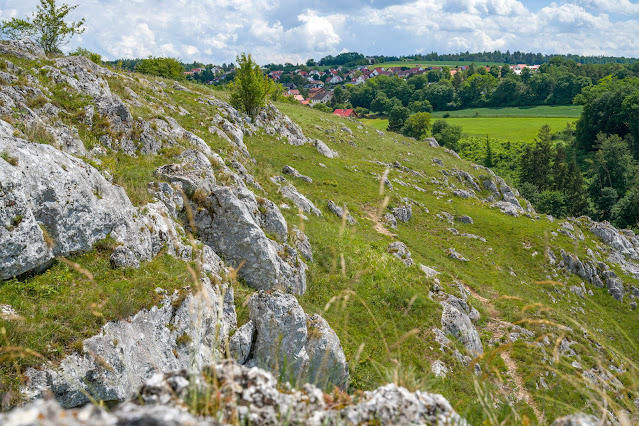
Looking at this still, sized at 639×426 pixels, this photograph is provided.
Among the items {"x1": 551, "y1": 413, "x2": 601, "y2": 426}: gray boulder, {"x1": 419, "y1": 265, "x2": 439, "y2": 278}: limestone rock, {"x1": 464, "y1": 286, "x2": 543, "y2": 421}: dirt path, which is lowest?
{"x1": 464, "y1": 286, "x2": 543, "y2": 421}: dirt path

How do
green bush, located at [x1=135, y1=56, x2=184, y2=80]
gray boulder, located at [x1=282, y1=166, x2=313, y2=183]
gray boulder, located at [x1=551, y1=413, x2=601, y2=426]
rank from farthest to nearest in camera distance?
green bush, located at [x1=135, y1=56, x2=184, y2=80] → gray boulder, located at [x1=282, y1=166, x2=313, y2=183] → gray boulder, located at [x1=551, y1=413, x2=601, y2=426]

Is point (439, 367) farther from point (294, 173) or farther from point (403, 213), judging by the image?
point (294, 173)

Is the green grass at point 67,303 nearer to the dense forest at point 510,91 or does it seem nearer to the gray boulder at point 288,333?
the gray boulder at point 288,333

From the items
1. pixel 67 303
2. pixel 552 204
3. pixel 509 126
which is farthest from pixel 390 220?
pixel 509 126

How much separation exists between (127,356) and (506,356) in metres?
18.8

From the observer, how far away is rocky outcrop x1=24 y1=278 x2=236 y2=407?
718 centimetres

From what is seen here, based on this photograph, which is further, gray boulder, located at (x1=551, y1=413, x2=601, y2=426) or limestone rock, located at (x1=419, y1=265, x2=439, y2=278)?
limestone rock, located at (x1=419, y1=265, x2=439, y2=278)

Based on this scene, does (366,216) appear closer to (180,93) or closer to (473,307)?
(473,307)

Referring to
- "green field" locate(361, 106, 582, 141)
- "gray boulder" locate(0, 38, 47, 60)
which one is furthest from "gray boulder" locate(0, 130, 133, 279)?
"green field" locate(361, 106, 582, 141)

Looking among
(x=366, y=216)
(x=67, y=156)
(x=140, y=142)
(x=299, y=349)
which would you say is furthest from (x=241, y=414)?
(x=366, y=216)

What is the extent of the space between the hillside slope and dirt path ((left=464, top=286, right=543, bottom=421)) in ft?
0.40

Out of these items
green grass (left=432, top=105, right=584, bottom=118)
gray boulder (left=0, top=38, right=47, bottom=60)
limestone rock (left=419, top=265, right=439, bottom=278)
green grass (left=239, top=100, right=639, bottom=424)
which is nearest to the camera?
green grass (left=239, top=100, right=639, bottom=424)

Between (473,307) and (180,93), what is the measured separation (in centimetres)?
4014

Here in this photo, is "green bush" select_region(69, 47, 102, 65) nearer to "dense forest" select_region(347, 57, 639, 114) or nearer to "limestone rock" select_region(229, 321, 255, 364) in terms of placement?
"limestone rock" select_region(229, 321, 255, 364)
